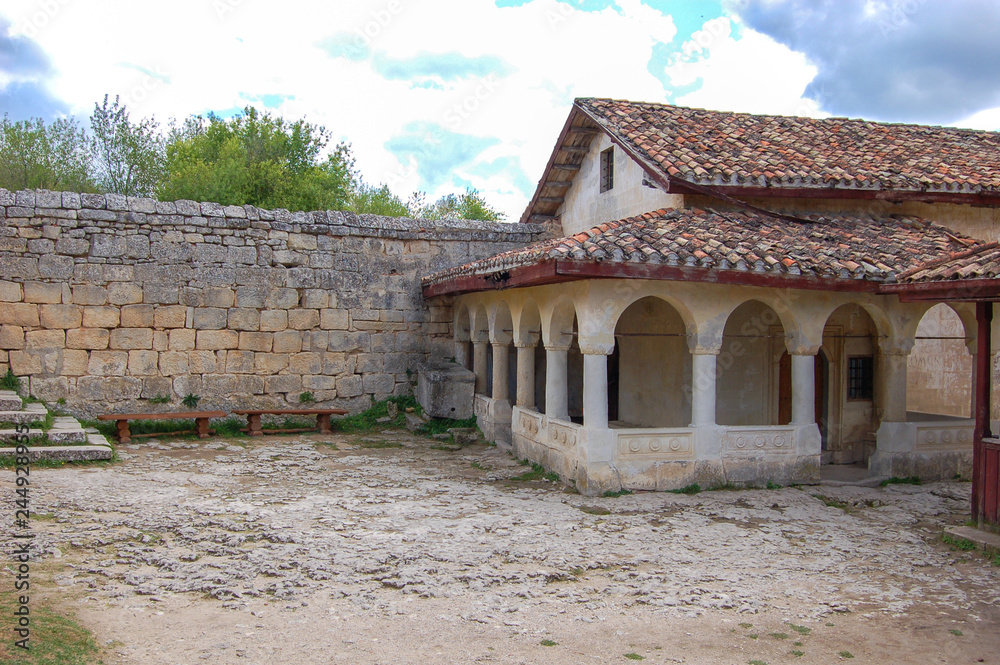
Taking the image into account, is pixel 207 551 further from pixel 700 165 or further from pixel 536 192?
pixel 536 192

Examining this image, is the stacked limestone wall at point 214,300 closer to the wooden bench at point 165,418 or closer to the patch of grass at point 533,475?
the wooden bench at point 165,418

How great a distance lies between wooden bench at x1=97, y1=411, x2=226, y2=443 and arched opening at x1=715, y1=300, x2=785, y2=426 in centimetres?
767

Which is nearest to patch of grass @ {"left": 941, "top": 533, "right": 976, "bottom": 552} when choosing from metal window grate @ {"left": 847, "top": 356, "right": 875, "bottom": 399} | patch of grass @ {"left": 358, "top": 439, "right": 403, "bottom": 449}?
metal window grate @ {"left": 847, "top": 356, "right": 875, "bottom": 399}

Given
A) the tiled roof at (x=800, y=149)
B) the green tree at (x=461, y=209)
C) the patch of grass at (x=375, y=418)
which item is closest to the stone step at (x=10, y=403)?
the patch of grass at (x=375, y=418)

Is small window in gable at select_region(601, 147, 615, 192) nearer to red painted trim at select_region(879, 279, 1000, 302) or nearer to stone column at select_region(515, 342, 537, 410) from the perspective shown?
stone column at select_region(515, 342, 537, 410)

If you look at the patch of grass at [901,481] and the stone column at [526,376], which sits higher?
the stone column at [526,376]

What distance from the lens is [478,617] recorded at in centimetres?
530

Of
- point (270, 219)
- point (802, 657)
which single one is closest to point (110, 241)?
point (270, 219)

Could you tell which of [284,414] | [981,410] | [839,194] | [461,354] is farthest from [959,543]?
[284,414]

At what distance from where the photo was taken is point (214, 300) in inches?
494

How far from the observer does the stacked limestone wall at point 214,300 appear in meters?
11.7

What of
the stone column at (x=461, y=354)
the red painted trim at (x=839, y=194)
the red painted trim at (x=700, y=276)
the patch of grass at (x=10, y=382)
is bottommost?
the patch of grass at (x=10, y=382)

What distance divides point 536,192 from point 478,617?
10093mm

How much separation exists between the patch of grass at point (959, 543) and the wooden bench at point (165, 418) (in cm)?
972
